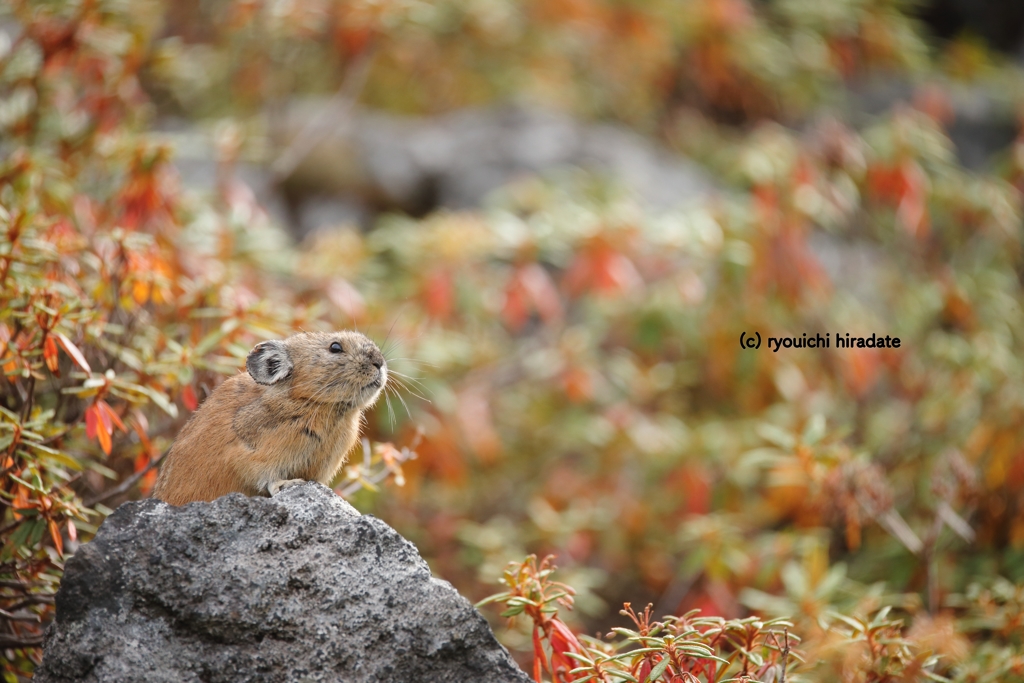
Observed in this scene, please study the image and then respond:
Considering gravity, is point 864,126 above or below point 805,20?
below

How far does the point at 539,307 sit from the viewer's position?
695 centimetres

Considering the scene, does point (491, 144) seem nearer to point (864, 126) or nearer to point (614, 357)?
point (614, 357)

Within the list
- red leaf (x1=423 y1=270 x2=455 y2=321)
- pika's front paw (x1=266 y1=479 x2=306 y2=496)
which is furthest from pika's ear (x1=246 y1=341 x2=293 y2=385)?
red leaf (x1=423 y1=270 x2=455 y2=321)

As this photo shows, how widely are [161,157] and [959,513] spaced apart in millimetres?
5641

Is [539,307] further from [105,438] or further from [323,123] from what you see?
[323,123]

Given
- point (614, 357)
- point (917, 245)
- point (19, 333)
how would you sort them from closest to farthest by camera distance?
point (19, 333) < point (614, 357) < point (917, 245)

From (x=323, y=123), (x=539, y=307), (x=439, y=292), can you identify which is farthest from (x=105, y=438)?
(x=323, y=123)

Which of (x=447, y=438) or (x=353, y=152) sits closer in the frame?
(x=447, y=438)

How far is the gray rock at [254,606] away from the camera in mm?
2941

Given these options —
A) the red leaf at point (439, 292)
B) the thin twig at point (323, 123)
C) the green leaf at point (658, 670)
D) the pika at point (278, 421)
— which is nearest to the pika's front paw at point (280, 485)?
the pika at point (278, 421)

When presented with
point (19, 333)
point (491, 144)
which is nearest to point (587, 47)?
point (491, 144)

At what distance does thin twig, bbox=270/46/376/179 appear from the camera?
336 inches

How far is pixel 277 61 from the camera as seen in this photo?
10.1 m

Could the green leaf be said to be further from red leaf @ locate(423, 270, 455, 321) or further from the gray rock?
red leaf @ locate(423, 270, 455, 321)
